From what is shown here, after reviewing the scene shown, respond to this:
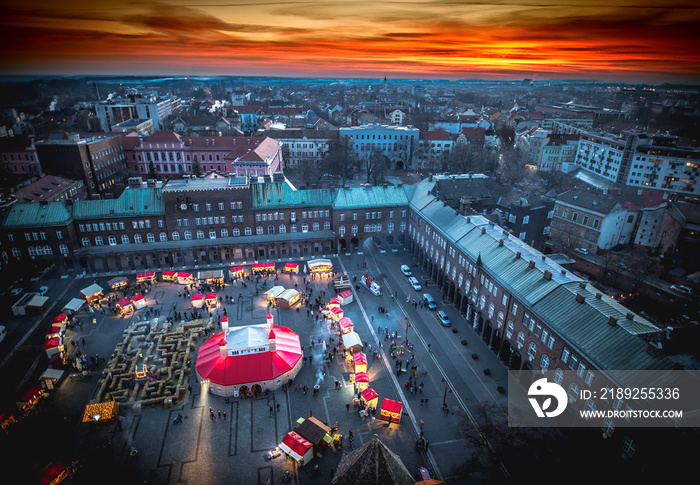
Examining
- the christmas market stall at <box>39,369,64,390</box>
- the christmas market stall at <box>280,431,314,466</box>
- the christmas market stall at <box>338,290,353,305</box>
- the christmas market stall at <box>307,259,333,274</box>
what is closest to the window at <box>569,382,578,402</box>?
the christmas market stall at <box>280,431,314,466</box>

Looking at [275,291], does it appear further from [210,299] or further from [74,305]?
[74,305]

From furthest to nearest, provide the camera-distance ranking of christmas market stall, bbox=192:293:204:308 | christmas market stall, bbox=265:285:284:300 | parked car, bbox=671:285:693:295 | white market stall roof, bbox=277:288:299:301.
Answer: parked car, bbox=671:285:693:295
christmas market stall, bbox=265:285:284:300
white market stall roof, bbox=277:288:299:301
christmas market stall, bbox=192:293:204:308

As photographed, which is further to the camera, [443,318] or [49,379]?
[443,318]

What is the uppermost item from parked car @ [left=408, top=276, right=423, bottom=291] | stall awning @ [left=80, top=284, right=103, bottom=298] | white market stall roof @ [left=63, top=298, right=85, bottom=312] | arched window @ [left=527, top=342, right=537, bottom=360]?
arched window @ [left=527, top=342, right=537, bottom=360]

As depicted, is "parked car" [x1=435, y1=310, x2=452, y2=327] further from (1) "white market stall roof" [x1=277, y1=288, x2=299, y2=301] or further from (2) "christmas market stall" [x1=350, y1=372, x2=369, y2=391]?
(1) "white market stall roof" [x1=277, y1=288, x2=299, y2=301]

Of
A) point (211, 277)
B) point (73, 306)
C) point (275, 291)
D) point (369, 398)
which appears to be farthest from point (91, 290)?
point (369, 398)

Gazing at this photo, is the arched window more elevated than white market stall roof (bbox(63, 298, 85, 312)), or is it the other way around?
the arched window

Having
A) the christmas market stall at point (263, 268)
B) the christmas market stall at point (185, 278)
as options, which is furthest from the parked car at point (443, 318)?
the christmas market stall at point (185, 278)
